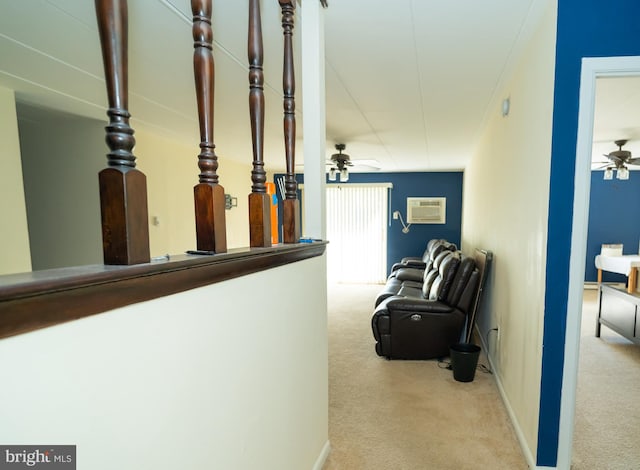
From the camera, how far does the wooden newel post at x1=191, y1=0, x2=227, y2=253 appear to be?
2.66ft

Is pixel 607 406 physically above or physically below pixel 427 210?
below

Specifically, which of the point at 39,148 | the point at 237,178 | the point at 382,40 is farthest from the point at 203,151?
the point at 237,178

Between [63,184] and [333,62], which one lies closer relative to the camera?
[333,62]

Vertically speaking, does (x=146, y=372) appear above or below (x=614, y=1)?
below

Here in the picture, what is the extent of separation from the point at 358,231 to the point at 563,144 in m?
5.63

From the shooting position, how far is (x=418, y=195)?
6840 millimetres

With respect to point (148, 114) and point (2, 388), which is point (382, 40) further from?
point (148, 114)

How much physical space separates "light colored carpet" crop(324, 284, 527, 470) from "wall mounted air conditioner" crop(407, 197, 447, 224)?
4.11 metres

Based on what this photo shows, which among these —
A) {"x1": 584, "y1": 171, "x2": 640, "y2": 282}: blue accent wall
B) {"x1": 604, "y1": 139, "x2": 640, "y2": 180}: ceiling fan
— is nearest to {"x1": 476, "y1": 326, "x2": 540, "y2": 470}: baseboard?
{"x1": 604, "y1": 139, "x2": 640, "y2": 180}: ceiling fan

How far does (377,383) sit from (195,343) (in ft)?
7.46

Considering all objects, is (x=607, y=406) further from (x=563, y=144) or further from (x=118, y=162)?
(x=118, y=162)

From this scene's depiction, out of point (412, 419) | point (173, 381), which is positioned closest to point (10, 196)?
point (173, 381)

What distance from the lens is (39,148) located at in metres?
3.55

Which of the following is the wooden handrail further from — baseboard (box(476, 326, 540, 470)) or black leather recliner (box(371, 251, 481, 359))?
black leather recliner (box(371, 251, 481, 359))
